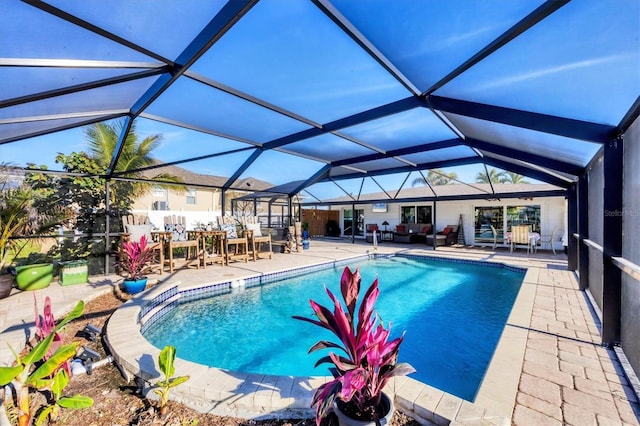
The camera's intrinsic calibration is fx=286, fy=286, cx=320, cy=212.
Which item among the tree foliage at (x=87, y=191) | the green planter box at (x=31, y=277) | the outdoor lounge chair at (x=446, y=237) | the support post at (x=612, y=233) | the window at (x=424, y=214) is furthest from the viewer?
the window at (x=424, y=214)

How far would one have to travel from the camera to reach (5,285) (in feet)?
16.8

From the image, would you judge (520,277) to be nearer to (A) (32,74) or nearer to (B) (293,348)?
(B) (293,348)

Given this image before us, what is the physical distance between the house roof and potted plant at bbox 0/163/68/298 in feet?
2.65

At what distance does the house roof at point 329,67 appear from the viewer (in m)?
2.17

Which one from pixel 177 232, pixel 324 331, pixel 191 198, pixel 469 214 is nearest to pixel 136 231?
pixel 177 232

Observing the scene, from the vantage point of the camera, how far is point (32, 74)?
2.87 metres

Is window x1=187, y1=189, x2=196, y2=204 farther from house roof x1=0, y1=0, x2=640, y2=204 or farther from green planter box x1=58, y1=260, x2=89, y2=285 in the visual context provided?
house roof x1=0, y1=0, x2=640, y2=204

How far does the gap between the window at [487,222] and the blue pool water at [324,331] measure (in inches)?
290

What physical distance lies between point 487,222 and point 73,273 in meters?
17.0

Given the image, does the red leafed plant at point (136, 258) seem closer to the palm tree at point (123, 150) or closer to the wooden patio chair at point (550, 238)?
the palm tree at point (123, 150)

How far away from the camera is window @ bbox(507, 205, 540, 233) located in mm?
13727

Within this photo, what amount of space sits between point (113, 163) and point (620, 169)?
8952 mm

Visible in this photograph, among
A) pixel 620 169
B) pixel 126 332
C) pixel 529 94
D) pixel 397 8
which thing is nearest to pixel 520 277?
pixel 620 169

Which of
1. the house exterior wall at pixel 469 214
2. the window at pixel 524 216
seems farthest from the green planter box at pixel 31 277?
the window at pixel 524 216
